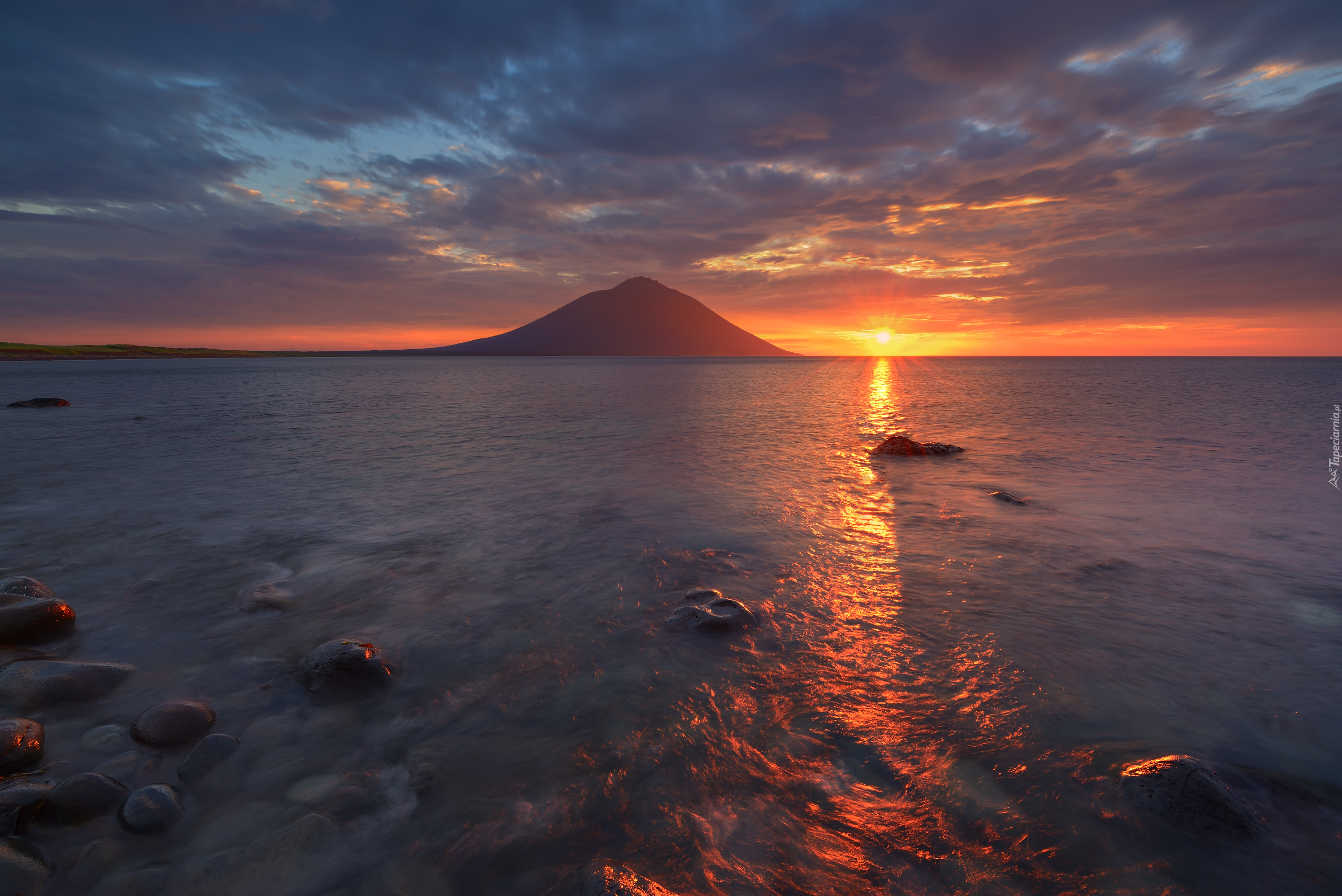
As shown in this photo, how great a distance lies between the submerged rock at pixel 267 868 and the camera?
12.6 ft

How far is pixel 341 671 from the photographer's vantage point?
6285 millimetres

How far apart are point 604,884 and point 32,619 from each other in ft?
28.9

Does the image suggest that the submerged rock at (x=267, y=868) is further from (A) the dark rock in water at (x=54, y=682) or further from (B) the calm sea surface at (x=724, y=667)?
(A) the dark rock in water at (x=54, y=682)

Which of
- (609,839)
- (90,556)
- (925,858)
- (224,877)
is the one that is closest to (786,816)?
(925,858)

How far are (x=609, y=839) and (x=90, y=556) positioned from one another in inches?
483

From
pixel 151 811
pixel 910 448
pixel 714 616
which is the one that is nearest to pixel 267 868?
pixel 151 811


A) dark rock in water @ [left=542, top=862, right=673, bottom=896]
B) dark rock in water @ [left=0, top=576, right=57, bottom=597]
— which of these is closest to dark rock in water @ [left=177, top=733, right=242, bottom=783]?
dark rock in water @ [left=542, top=862, right=673, bottom=896]

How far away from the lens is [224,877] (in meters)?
3.90

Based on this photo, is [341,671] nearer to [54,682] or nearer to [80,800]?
[80,800]

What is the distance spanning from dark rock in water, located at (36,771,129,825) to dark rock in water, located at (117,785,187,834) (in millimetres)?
135

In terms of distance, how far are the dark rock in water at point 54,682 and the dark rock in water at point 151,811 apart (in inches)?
94.3

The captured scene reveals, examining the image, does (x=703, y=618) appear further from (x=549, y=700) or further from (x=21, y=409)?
(x=21, y=409)

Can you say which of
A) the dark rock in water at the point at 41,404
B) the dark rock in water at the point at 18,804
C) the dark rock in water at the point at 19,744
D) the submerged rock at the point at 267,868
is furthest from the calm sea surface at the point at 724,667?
the dark rock in water at the point at 41,404

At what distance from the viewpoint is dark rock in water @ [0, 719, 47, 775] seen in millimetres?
4664
